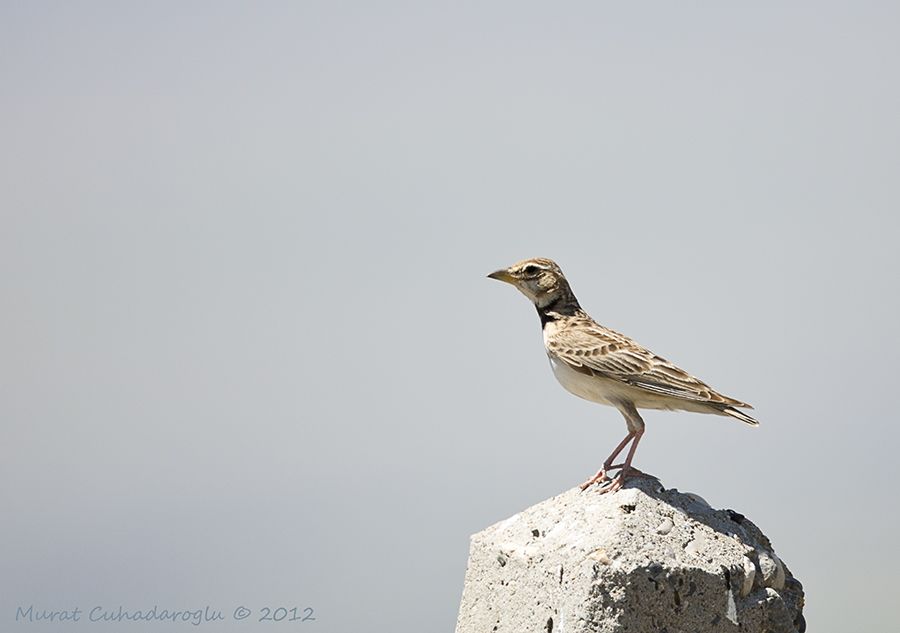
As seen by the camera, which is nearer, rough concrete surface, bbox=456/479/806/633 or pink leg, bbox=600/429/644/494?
rough concrete surface, bbox=456/479/806/633

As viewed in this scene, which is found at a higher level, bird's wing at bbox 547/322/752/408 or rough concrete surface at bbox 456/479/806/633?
bird's wing at bbox 547/322/752/408

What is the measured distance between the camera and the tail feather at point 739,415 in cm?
1066

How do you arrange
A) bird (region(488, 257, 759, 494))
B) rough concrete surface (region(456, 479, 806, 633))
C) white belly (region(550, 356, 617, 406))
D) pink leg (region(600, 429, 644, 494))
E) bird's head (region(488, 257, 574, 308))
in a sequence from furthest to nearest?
bird's head (region(488, 257, 574, 308)), white belly (region(550, 356, 617, 406)), bird (region(488, 257, 759, 494)), pink leg (region(600, 429, 644, 494)), rough concrete surface (region(456, 479, 806, 633))

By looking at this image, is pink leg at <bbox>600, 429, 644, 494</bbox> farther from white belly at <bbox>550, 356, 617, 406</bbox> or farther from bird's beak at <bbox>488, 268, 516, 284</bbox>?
bird's beak at <bbox>488, 268, 516, 284</bbox>

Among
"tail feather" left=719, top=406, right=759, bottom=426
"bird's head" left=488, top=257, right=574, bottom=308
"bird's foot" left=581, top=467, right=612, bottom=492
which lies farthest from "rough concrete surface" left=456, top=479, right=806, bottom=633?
"bird's head" left=488, top=257, right=574, bottom=308

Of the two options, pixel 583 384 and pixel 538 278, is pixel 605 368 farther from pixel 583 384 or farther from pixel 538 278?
pixel 538 278

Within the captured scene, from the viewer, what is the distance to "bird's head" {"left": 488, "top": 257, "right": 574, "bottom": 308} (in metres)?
12.1

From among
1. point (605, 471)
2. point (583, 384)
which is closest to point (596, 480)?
point (605, 471)

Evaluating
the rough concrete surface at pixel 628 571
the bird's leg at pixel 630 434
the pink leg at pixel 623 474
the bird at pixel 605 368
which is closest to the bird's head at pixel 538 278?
the bird at pixel 605 368

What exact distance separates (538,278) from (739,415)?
2.54 m

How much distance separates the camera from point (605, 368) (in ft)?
36.9

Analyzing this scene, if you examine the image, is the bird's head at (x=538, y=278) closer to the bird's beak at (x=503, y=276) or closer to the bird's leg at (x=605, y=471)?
the bird's beak at (x=503, y=276)

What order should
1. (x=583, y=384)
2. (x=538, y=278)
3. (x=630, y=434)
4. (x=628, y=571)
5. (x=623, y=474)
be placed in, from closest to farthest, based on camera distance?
1. (x=628, y=571)
2. (x=623, y=474)
3. (x=630, y=434)
4. (x=583, y=384)
5. (x=538, y=278)

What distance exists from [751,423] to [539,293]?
8.65ft
